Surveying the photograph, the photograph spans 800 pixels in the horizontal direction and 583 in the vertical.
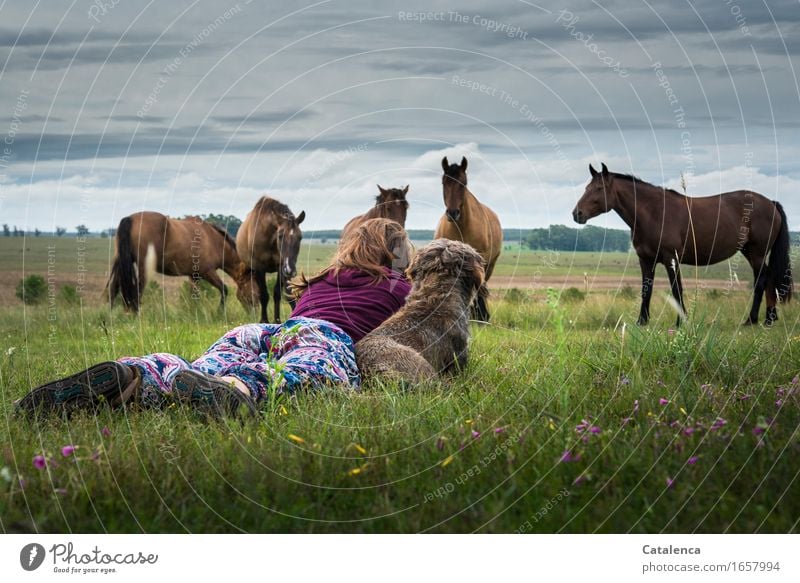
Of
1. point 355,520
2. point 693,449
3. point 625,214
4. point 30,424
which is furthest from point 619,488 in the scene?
point 625,214

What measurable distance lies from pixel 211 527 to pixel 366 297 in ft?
11.6

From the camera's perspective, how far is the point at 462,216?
13.8 meters

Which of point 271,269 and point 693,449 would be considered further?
point 271,269

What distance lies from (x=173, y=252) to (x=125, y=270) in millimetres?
2726

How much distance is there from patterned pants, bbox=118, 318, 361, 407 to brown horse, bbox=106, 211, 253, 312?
9.13 m

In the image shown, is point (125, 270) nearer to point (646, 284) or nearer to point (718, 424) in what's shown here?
point (646, 284)

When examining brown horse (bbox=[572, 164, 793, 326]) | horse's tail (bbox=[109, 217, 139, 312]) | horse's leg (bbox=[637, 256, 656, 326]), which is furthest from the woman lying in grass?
horse's tail (bbox=[109, 217, 139, 312])

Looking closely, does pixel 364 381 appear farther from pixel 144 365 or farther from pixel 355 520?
pixel 355 520

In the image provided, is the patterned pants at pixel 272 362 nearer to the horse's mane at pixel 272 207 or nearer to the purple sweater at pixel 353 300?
the purple sweater at pixel 353 300

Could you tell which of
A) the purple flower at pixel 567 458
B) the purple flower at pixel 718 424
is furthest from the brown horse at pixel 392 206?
the purple flower at pixel 567 458

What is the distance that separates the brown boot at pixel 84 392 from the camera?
18.0ft

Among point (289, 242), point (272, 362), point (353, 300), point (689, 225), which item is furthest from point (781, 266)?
point (272, 362)

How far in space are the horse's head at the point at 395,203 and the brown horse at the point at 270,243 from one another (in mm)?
2411

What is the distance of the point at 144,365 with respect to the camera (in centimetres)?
591
